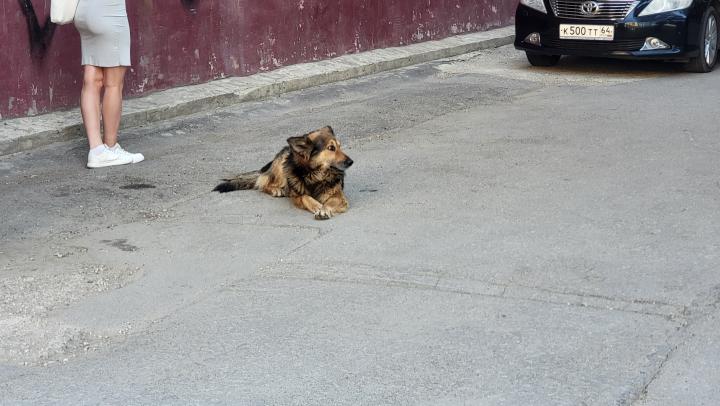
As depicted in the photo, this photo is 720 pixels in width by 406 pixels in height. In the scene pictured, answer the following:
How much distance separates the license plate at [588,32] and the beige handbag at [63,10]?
655 centimetres

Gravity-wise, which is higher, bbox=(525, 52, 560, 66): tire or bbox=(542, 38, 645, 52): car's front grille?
bbox=(542, 38, 645, 52): car's front grille

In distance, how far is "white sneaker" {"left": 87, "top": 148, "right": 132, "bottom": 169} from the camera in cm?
861

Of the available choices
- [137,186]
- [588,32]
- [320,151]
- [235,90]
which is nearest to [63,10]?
[137,186]

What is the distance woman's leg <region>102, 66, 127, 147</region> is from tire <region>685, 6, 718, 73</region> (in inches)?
285

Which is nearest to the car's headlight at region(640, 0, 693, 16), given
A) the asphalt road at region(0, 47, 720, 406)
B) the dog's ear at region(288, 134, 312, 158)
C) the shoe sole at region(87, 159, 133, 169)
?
the asphalt road at region(0, 47, 720, 406)

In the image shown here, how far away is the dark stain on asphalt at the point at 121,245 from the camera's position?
6.48 meters

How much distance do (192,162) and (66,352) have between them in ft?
13.1

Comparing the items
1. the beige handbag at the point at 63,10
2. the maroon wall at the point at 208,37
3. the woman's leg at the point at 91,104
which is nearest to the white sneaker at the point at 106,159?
the woman's leg at the point at 91,104

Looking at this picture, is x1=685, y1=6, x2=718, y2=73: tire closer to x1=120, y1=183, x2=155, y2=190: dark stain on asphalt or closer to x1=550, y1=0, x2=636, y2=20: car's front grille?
x1=550, y1=0, x2=636, y2=20: car's front grille

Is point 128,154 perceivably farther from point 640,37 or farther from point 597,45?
point 640,37

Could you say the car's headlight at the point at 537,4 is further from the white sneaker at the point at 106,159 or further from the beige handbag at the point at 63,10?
the beige handbag at the point at 63,10

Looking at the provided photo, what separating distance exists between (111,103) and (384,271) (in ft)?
12.1

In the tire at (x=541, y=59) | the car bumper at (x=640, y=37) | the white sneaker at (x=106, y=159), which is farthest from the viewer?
the tire at (x=541, y=59)

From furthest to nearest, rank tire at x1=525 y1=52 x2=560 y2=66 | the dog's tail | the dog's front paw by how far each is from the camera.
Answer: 1. tire at x1=525 y1=52 x2=560 y2=66
2. the dog's tail
3. the dog's front paw
